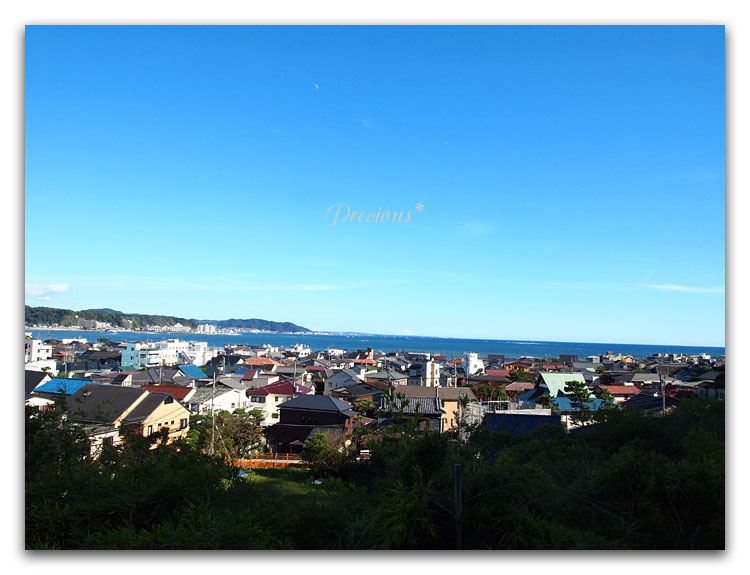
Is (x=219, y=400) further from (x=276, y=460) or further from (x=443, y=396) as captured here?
(x=443, y=396)

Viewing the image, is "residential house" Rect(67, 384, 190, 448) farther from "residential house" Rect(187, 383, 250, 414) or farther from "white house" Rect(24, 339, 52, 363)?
"residential house" Rect(187, 383, 250, 414)

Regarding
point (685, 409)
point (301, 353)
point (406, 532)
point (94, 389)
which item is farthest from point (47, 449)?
point (301, 353)

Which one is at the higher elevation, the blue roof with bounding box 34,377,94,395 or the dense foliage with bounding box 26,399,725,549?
the dense foliage with bounding box 26,399,725,549

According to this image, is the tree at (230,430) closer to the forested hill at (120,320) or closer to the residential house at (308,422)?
the residential house at (308,422)

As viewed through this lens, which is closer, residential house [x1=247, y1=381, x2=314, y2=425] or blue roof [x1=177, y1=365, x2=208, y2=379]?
residential house [x1=247, y1=381, x2=314, y2=425]

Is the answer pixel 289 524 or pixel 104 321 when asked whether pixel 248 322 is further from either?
pixel 289 524

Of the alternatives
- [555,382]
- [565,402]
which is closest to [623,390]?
[555,382]

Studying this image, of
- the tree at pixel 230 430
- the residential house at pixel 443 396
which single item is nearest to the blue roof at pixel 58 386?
the tree at pixel 230 430

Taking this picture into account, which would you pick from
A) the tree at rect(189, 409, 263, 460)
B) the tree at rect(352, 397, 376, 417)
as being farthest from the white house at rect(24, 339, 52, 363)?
the tree at rect(352, 397, 376, 417)
